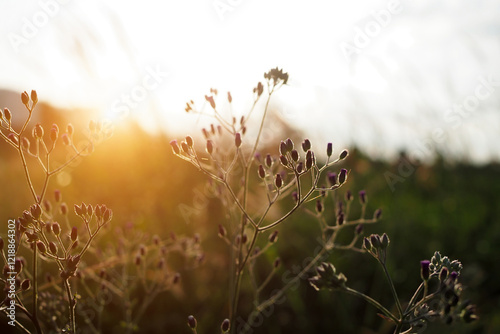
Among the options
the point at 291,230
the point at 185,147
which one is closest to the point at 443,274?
the point at 185,147

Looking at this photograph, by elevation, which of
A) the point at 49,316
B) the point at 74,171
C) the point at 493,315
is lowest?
the point at 493,315

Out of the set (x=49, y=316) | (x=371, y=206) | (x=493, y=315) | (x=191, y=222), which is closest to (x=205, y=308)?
(x=191, y=222)

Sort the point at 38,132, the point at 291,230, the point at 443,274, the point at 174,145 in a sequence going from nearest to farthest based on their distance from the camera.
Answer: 1. the point at 443,274
2. the point at 38,132
3. the point at 174,145
4. the point at 291,230

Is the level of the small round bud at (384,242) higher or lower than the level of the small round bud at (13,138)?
lower

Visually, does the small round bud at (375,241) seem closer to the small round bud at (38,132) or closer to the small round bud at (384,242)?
the small round bud at (384,242)

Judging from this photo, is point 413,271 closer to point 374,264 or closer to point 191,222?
point 374,264

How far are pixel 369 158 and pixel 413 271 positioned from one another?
229 cm

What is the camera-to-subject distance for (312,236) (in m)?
4.35

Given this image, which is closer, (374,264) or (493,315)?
(493,315)

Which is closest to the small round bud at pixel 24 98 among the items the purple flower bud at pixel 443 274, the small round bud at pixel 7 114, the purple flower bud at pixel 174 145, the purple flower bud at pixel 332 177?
the small round bud at pixel 7 114

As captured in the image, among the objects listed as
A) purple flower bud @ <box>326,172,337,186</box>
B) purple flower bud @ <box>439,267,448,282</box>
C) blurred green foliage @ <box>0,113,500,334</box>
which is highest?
purple flower bud @ <box>326,172,337,186</box>

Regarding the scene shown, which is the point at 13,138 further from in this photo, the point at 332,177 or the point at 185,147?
the point at 332,177

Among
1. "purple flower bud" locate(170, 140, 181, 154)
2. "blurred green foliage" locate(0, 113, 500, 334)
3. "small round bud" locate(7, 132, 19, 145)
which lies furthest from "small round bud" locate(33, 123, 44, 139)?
"blurred green foliage" locate(0, 113, 500, 334)

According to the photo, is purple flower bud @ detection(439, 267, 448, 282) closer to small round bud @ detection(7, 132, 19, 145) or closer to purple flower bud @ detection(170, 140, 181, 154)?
purple flower bud @ detection(170, 140, 181, 154)
